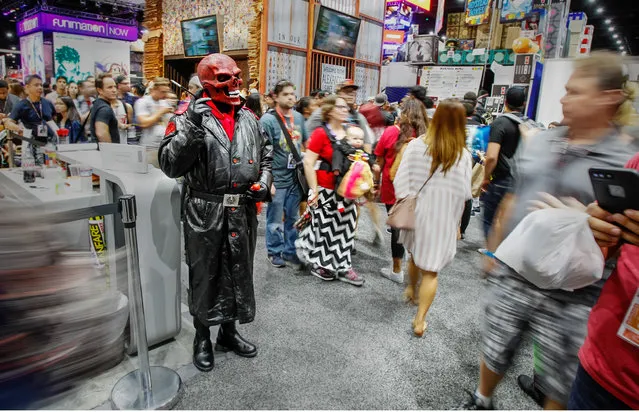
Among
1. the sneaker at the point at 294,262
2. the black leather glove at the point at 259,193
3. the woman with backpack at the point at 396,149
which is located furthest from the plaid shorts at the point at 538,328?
the sneaker at the point at 294,262

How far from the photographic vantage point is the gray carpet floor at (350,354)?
2260mm

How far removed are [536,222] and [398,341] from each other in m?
1.70

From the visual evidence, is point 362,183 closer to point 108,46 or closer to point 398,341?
point 398,341

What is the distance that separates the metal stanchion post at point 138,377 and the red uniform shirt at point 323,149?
5.98ft

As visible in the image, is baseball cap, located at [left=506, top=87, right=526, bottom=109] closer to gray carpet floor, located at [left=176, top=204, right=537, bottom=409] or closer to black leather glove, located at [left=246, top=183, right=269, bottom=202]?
gray carpet floor, located at [left=176, top=204, right=537, bottom=409]

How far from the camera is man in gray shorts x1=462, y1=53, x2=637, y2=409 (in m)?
1.49

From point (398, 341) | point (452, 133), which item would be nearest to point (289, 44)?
point (452, 133)

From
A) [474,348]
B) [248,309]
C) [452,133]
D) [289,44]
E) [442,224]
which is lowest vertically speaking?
[474,348]

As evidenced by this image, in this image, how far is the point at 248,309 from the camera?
2.35 metres

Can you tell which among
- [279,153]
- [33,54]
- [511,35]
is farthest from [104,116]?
[33,54]

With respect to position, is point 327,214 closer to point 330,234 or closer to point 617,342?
point 330,234

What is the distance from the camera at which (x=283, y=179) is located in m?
3.97

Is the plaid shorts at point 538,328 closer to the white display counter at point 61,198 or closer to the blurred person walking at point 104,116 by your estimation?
the white display counter at point 61,198

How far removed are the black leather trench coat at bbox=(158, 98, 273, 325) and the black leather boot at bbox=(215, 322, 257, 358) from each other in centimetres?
30
